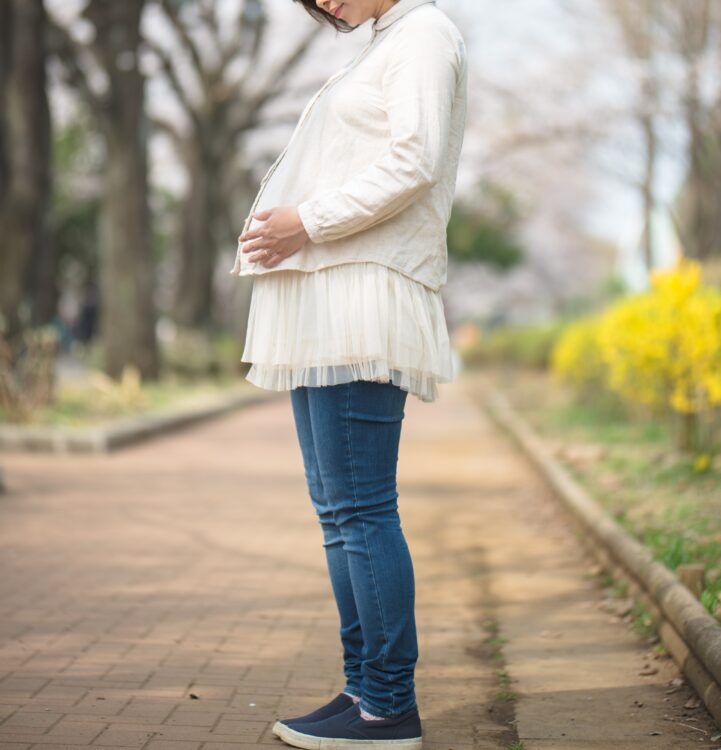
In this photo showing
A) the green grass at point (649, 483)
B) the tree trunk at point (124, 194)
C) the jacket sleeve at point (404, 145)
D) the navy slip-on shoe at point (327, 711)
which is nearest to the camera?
the jacket sleeve at point (404, 145)

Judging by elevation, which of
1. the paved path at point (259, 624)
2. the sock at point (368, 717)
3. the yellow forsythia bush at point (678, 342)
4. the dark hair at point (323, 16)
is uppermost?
the dark hair at point (323, 16)

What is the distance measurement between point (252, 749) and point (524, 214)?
3411cm

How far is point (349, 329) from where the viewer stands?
2.91 metres

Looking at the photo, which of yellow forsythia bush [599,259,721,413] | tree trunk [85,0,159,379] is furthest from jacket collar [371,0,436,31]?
tree trunk [85,0,159,379]

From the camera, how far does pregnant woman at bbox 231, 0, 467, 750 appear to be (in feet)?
9.38

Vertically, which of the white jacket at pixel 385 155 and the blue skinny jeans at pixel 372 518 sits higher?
the white jacket at pixel 385 155

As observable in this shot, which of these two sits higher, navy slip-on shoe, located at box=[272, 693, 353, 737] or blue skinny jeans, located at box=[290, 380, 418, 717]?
blue skinny jeans, located at box=[290, 380, 418, 717]

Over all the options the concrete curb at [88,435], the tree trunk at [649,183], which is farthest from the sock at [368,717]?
the tree trunk at [649,183]

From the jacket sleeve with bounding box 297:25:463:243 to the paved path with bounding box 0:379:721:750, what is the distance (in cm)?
138

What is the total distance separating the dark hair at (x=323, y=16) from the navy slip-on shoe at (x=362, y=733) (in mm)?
1774

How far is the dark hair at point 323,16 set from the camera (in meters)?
3.23

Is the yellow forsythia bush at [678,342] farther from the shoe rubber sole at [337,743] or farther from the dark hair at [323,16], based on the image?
the shoe rubber sole at [337,743]

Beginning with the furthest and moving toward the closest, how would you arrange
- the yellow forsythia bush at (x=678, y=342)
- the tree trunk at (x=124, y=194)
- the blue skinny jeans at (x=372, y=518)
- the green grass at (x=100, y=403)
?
the tree trunk at (x=124, y=194) < the green grass at (x=100, y=403) < the yellow forsythia bush at (x=678, y=342) < the blue skinny jeans at (x=372, y=518)

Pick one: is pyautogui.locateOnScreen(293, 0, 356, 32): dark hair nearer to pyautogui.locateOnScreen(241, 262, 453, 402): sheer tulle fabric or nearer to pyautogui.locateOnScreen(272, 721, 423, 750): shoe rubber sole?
pyautogui.locateOnScreen(241, 262, 453, 402): sheer tulle fabric
